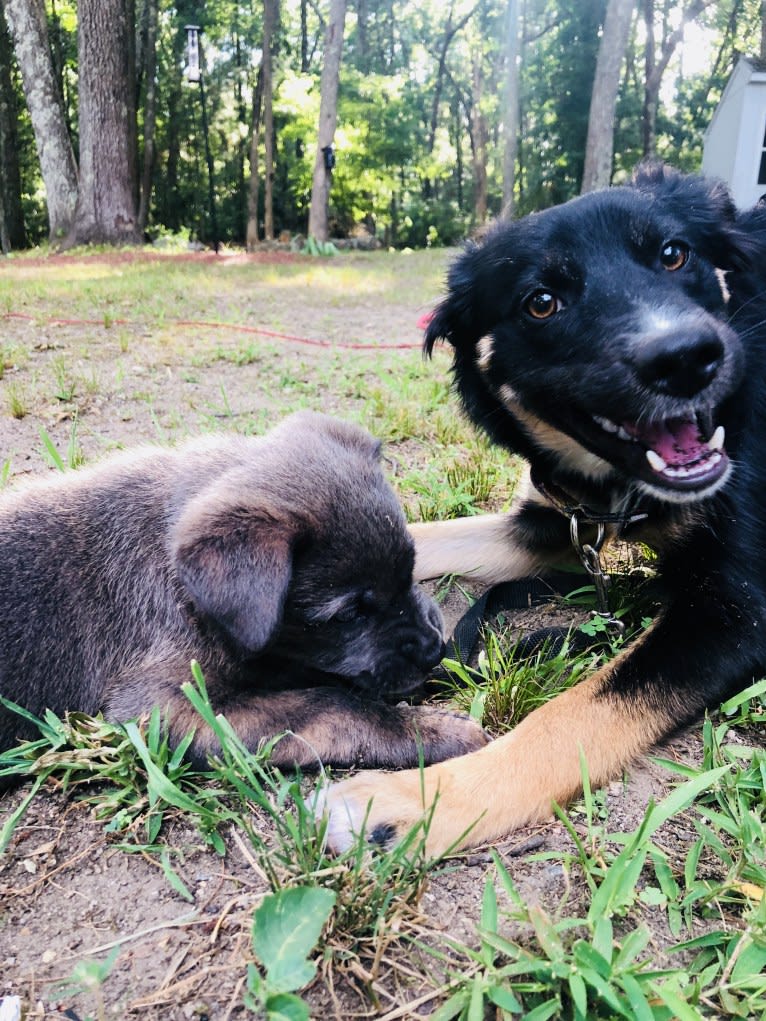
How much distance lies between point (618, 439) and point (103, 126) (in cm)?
1901

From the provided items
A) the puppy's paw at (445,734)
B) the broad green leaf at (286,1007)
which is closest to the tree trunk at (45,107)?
the puppy's paw at (445,734)

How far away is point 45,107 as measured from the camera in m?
18.9

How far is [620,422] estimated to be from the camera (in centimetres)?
273

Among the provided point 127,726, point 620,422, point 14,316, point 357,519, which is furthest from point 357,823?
point 14,316

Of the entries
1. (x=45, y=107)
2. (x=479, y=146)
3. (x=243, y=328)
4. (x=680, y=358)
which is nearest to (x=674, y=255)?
(x=680, y=358)

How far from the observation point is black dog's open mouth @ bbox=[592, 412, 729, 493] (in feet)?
8.77

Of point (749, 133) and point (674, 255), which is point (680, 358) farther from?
point (749, 133)

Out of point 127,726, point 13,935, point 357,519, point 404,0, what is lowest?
point 13,935

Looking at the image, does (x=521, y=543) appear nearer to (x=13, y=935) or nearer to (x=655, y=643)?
(x=655, y=643)

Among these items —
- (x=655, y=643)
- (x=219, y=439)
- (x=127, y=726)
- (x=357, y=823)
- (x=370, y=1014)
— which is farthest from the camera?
(x=219, y=439)

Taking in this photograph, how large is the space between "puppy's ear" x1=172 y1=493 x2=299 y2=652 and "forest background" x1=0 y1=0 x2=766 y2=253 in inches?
855

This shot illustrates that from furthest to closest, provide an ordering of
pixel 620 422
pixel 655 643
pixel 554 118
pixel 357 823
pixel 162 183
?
pixel 162 183
pixel 554 118
pixel 620 422
pixel 655 643
pixel 357 823

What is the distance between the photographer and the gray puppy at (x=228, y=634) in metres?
2.30

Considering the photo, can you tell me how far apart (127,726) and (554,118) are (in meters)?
40.3
